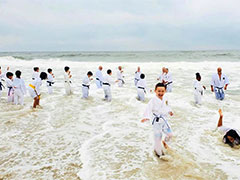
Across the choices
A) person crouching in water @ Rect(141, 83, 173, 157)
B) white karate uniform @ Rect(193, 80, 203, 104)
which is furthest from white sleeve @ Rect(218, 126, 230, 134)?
white karate uniform @ Rect(193, 80, 203, 104)

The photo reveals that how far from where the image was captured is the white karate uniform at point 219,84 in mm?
10492

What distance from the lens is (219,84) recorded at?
10.5 meters

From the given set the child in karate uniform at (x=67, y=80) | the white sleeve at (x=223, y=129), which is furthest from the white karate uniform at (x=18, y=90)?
the white sleeve at (x=223, y=129)

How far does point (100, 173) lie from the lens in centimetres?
417

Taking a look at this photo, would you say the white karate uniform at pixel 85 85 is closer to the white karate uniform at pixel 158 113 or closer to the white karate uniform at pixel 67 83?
the white karate uniform at pixel 67 83

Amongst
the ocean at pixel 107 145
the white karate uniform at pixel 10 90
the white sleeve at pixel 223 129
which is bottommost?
the ocean at pixel 107 145

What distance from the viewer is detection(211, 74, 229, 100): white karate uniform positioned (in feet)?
34.4

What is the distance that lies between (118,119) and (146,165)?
338 centimetres

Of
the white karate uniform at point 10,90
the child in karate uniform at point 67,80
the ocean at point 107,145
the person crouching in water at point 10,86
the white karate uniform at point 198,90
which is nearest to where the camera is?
the ocean at point 107,145

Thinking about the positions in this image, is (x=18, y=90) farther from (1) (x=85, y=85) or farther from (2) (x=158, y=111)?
(2) (x=158, y=111)

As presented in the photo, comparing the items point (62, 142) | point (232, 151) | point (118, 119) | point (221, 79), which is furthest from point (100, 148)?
point (221, 79)

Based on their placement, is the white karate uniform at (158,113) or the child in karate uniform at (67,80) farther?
→ the child in karate uniform at (67,80)

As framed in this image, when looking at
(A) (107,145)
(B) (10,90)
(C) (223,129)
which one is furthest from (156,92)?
(B) (10,90)

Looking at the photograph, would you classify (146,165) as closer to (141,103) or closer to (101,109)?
(101,109)
